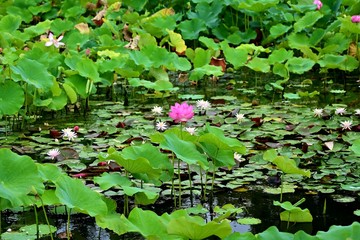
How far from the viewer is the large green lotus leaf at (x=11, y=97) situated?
Answer: 3596 mm

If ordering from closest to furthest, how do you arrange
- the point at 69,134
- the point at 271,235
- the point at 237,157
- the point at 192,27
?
the point at 271,235
the point at 237,157
the point at 69,134
the point at 192,27

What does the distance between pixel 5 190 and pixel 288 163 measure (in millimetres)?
984

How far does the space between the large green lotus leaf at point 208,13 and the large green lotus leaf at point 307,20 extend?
2.46 ft

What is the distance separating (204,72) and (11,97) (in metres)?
1.32

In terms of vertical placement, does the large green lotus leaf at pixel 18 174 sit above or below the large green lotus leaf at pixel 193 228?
above

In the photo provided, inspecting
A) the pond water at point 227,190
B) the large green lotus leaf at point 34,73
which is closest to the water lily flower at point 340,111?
the pond water at point 227,190

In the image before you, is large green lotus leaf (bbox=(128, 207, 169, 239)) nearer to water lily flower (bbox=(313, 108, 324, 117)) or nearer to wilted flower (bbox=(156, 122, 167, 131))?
wilted flower (bbox=(156, 122, 167, 131))

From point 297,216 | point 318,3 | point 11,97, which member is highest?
point 318,3

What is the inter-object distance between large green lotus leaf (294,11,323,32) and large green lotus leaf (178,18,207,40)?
70cm

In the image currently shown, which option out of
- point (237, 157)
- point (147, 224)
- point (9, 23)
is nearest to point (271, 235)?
point (147, 224)

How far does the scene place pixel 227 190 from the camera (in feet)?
9.74

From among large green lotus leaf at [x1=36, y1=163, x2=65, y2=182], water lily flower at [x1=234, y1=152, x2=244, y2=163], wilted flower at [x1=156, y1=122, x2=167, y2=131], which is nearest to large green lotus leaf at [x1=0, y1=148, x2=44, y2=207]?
large green lotus leaf at [x1=36, y1=163, x2=65, y2=182]

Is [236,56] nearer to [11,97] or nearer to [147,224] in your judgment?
[11,97]

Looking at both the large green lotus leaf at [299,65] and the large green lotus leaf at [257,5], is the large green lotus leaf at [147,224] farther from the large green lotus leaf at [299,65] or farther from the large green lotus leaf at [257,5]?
the large green lotus leaf at [257,5]
